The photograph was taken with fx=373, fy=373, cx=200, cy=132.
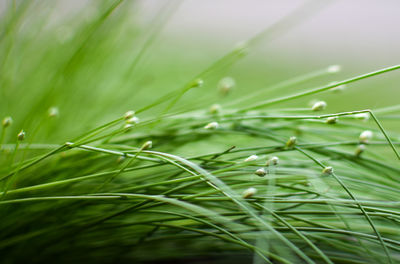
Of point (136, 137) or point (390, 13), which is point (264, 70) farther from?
point (390, 13)

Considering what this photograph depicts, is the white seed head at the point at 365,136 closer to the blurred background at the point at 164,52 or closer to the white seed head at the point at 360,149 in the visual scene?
the white seed head at the point at 360,149

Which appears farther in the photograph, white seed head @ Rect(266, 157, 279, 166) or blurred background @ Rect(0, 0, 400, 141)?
blurred background @ Rect(0, 0, 400, 141)

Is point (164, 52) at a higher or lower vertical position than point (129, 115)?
higher

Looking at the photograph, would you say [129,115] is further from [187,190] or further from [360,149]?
[360,149]

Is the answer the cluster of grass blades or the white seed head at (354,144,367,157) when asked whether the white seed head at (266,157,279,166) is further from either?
the white seed head at (354,144,367,157)

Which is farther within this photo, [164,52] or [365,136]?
[164,52]

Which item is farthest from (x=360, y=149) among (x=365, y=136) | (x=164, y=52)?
(x=164, y=52)

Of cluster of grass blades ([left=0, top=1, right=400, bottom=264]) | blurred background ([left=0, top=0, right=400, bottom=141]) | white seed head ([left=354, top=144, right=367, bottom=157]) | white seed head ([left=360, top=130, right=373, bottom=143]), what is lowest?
cluster of grass blades ([left=0, top=1, right=400, bottom=264])

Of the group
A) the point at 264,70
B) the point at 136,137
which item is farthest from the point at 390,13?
the point at 136,137

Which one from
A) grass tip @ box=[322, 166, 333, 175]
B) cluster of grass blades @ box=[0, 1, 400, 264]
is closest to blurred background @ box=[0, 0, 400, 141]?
cluster of grass blades @ box=[0, 1, 400, 264]

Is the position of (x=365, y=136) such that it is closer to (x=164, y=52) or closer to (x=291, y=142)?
(x=291, y=142)

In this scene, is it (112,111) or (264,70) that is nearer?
(112,111)
